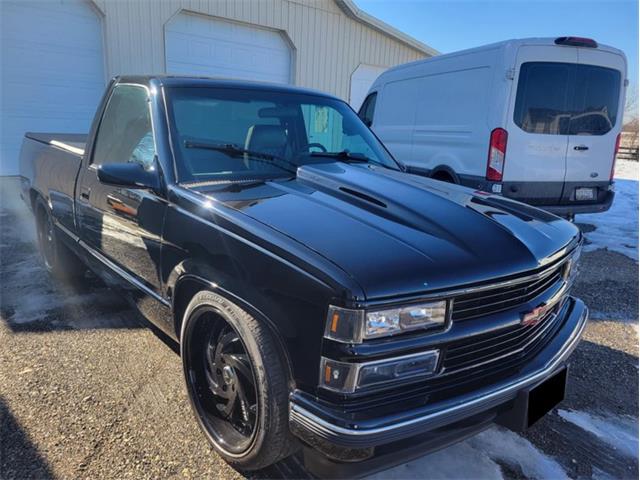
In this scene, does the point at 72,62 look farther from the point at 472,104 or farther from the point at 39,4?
the point at 472,104

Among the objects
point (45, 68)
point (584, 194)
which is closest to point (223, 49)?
point (45, 68)

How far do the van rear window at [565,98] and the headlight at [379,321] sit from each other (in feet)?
15.3

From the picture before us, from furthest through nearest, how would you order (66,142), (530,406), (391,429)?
(66,142) → (530,406) → (391,429)

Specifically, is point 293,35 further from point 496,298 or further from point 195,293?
point 496,298

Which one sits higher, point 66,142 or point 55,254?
point 66,142

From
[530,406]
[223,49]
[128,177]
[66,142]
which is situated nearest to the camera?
[530,406]

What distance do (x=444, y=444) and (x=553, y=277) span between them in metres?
1.02

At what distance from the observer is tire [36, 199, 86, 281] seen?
431 centimetres

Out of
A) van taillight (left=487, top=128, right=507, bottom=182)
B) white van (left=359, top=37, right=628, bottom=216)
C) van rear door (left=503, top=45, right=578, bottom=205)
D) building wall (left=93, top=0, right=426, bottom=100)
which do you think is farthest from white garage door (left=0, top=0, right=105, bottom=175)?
van rear door (left=503, top=45, right=578, bottom=205)

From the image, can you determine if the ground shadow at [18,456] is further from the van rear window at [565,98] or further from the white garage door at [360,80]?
the white garage door at [360,80]

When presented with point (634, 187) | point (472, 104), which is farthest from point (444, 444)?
point (634, 187)

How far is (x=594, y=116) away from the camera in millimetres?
5906

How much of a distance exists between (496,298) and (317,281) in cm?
77

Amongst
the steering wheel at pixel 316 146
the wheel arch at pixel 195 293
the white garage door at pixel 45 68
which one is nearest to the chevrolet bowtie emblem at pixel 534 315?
the wheel arch at pixel 195 293
